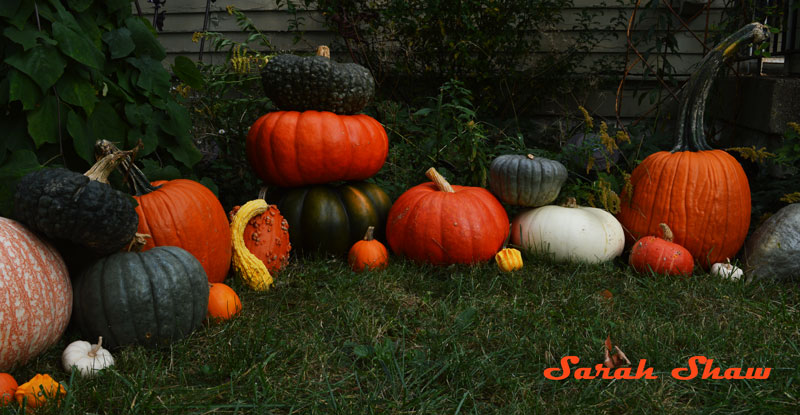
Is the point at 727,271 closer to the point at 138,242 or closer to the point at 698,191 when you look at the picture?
the point at 698,191

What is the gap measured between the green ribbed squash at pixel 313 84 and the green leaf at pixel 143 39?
0.66 meters

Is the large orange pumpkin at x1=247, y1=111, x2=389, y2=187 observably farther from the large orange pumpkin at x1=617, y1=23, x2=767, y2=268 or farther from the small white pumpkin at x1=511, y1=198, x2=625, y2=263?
the large orange pumpkin at x1=617, y1=23, x2=767, y2=268

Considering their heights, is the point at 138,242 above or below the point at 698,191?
below

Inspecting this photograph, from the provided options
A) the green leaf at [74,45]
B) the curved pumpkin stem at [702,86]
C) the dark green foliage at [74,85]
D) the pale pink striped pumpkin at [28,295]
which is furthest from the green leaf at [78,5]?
the curved pumpkin stem at [702,86]

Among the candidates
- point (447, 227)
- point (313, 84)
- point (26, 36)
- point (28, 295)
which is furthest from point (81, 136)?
point (447, 227)

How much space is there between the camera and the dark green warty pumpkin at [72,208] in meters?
1.88

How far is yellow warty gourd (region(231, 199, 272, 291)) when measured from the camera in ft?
8.86

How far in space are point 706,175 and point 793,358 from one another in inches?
49.8

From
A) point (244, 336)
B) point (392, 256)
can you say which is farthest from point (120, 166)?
point (392, 256)

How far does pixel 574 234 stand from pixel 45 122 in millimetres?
2436

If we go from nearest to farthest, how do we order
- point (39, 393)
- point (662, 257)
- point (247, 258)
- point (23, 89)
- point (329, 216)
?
1. point (39, 393)
2. point (23, 89)
3. point (247, 258)
4. point (662, 257)
5. point (329, 216)

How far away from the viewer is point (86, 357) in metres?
1.89

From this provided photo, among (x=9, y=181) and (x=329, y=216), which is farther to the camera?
(x=329, y=216)

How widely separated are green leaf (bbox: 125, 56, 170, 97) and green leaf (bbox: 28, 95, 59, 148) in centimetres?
38
